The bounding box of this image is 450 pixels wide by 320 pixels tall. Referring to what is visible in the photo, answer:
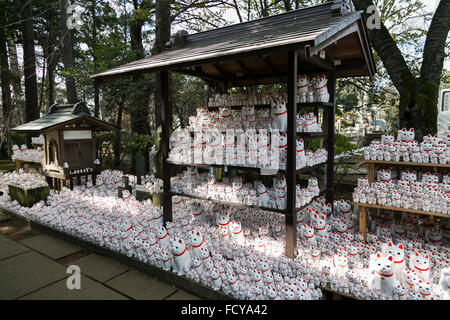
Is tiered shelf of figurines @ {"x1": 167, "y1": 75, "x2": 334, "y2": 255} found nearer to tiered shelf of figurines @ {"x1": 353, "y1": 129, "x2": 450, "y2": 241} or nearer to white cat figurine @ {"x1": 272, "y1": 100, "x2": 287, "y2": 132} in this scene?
white cat figurine @ {"x1": 272, "y1": 100, "x2": 287, "y2": 132}

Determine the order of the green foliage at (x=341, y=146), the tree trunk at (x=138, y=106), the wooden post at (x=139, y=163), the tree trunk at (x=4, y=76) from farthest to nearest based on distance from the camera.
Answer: the tree trunk at (x=4, y=76), the tree trunk at (x=138, y=106), the wooden post at (x=139, y=163), the green foliage at (x=341, y=146)

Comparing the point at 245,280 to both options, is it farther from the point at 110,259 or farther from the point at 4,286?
the point at 4,286

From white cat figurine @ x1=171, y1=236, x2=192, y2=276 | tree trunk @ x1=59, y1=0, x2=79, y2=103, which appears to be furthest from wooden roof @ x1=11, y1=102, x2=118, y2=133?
white cat figurine @ x1=171, y1=236, x2=192, y2=276

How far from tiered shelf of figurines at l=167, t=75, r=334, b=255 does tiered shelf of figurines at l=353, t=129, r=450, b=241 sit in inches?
31.3

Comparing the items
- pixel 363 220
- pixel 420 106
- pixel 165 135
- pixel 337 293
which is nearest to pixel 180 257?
pixel 337 293

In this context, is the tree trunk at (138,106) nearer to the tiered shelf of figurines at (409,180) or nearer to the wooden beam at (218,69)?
the wooden beam at (218,69)

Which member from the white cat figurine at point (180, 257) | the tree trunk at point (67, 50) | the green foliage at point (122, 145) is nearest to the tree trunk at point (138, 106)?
the green foliage at point (122, 145)

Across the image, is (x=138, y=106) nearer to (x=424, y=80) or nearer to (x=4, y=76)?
(x=4, y=76)

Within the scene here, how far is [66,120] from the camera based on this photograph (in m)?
6.47

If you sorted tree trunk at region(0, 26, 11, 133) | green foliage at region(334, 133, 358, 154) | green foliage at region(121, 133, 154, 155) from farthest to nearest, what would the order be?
tree trunk at region(0, 26, 11, 133), green foliage at region(121, 133, 154, 155), green foliage at region(334, 133, 358, 154)

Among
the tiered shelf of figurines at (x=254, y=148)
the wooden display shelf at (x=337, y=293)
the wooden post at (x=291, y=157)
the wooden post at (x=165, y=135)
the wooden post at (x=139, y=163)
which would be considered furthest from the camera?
the wooden post at (x=139, y=163)

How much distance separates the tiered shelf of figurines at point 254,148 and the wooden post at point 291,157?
0.03 meters

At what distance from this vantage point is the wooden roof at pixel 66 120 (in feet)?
21.0

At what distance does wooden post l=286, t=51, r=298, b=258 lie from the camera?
3520 mm
